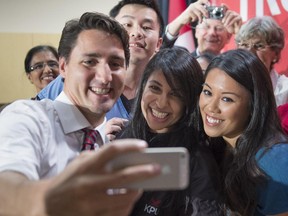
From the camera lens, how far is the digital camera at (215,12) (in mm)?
2426

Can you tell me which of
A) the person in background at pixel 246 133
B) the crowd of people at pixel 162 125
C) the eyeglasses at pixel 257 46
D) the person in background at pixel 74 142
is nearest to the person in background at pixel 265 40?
the eyeglasses at pixel 257 46

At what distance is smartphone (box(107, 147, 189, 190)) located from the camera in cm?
48

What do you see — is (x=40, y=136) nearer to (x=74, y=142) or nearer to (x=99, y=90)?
(x=74, y=142)

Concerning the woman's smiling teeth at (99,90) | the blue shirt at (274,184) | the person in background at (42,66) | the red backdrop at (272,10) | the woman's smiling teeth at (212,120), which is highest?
the woman's smiling teeth at (99,90)

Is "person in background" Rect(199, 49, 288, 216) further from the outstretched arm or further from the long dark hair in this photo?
the outstretched arm

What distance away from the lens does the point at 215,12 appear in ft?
8.01

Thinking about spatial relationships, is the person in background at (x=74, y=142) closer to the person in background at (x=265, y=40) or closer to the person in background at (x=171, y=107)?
the person in background at (x=171, y=107)

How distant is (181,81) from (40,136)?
26.9 inches

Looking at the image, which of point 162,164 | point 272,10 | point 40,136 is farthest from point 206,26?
point 162,164

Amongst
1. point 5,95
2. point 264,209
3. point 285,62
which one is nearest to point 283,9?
point 285,62

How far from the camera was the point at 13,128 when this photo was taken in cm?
87

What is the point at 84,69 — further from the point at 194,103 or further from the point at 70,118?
the point at 194,103

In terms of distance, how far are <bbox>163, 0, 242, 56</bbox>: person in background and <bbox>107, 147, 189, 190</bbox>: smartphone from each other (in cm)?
198

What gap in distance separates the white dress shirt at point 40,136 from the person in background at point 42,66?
1818 millimetres
